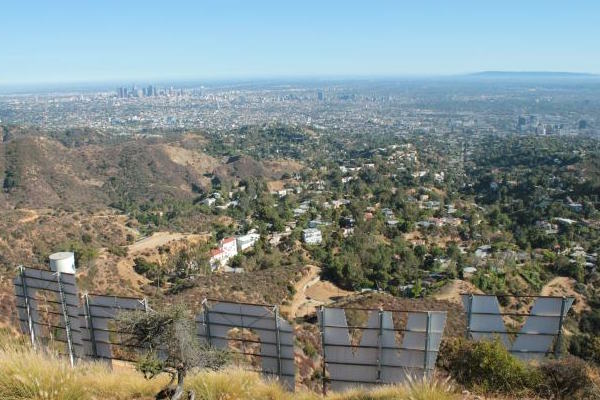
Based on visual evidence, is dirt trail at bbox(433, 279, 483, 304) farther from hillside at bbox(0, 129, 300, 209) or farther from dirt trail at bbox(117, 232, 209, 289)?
hillside at bbox(0, 129, 300, 209)

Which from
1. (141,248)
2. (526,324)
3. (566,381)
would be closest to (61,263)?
(526,324)

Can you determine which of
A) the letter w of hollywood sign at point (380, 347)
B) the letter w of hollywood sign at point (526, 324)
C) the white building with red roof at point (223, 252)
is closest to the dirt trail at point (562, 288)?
the letter w of hollywood sign at point (526, 324)

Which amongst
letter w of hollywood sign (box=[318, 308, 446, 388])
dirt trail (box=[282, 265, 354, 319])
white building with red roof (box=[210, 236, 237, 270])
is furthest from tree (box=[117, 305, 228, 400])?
white building with red roof (box=[210, 236, 237, 270])

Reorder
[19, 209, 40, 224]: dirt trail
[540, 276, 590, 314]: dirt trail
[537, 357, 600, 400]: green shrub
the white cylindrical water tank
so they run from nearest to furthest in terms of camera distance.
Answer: [537, 357, 600, 400]: green shrub → the white cylindrical water tank → [540, 276, 590, 314]: dirt trail → [19, 209, 40, 224]: dirt trail

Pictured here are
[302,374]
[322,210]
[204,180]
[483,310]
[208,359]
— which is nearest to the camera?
[208,359]

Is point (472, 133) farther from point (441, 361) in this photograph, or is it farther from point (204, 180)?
point (441, 361)

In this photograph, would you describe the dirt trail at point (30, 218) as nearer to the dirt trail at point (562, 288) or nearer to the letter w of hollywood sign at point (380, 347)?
the letter w of hollywood sign at point (380, 347)

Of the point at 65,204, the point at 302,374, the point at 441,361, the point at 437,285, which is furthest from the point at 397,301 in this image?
the point at 65,204
